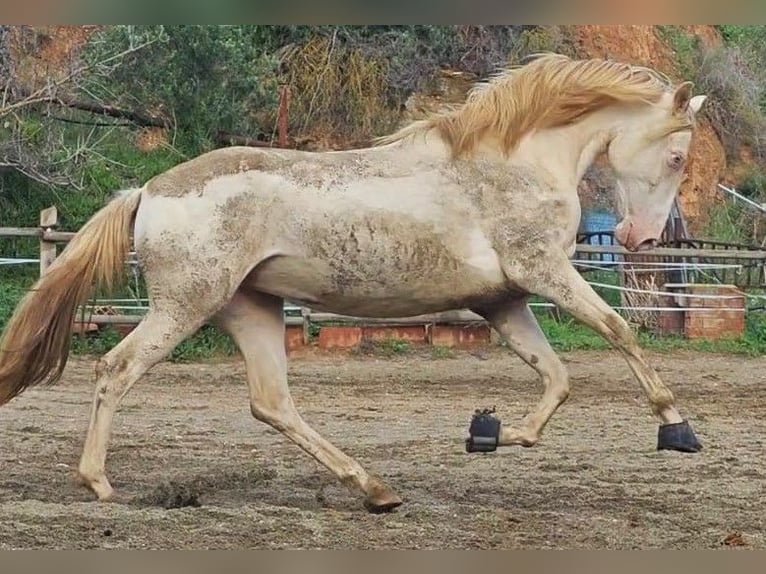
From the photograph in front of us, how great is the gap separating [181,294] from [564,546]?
184cm

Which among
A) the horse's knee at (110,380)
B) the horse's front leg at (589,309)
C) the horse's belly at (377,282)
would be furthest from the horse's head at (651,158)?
the horse's knee at (110,380)

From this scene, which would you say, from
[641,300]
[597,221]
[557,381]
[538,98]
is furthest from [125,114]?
[557,381]

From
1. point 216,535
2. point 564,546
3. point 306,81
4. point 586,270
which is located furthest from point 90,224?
point 306,81

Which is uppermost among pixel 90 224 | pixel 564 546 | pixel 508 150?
pixel 508 150

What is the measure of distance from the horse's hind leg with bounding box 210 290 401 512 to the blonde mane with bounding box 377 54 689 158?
0.98 metres

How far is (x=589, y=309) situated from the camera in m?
4.64

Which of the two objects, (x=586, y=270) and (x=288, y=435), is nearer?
(x=288, y=435)

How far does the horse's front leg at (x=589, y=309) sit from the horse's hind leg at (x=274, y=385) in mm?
1048

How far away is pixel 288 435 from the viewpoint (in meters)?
4.77

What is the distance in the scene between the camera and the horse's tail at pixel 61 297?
4.85 m

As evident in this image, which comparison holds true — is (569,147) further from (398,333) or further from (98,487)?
(398,333)

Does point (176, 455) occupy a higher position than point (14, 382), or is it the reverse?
point (14, 382)

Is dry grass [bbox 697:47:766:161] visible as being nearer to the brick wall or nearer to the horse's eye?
the brick wall

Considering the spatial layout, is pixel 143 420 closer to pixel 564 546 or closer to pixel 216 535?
pixel 216 535
